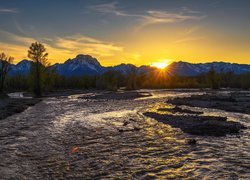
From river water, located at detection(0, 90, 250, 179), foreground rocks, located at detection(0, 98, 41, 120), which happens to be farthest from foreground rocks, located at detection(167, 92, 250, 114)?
foreground rocks, located at detection(0, 98, 41, 120)

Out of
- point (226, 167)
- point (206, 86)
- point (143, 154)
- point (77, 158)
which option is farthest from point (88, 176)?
point (206, 86)

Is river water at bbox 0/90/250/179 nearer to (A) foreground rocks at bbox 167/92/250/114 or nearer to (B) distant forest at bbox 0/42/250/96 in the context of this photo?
(A) foreground rocks at bbox 167/92/250/114

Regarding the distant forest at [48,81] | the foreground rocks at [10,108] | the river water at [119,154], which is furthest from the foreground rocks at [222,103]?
the distant forest at [48,81]

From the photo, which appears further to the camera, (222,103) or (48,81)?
(48,81)

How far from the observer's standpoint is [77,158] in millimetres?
19641

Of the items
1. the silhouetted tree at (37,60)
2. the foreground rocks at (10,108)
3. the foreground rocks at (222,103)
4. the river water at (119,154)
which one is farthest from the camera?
the silhouetted tree at (37,60)

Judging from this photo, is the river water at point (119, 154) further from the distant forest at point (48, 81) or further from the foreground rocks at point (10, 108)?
the distant forest at point (48, 81)

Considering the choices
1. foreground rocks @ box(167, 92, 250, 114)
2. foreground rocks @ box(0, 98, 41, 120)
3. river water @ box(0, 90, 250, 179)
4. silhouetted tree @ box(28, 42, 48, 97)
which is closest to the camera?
river water @ box(0, 90, 250, 179)

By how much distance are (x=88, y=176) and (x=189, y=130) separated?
52.0ft

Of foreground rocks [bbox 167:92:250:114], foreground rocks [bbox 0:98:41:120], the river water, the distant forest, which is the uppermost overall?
the distant forest

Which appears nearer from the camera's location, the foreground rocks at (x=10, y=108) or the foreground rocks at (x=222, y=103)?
the foreground rocks at (x=10, y=108)

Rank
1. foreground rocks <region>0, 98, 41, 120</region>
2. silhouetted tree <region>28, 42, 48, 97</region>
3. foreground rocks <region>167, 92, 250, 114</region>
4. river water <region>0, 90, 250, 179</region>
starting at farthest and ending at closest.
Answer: silhouetted tree <region>28, 42, 48, 97</region> → foreground rocks <region>167, 92, 250, 114</region> → foreground rocks <region>0, 98, 41, 120</region> → river water <region>0, 90, 250, 179</region>

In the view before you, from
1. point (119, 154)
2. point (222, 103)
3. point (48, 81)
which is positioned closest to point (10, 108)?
point (119, 154)

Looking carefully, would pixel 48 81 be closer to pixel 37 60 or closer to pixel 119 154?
pixel 37 60
